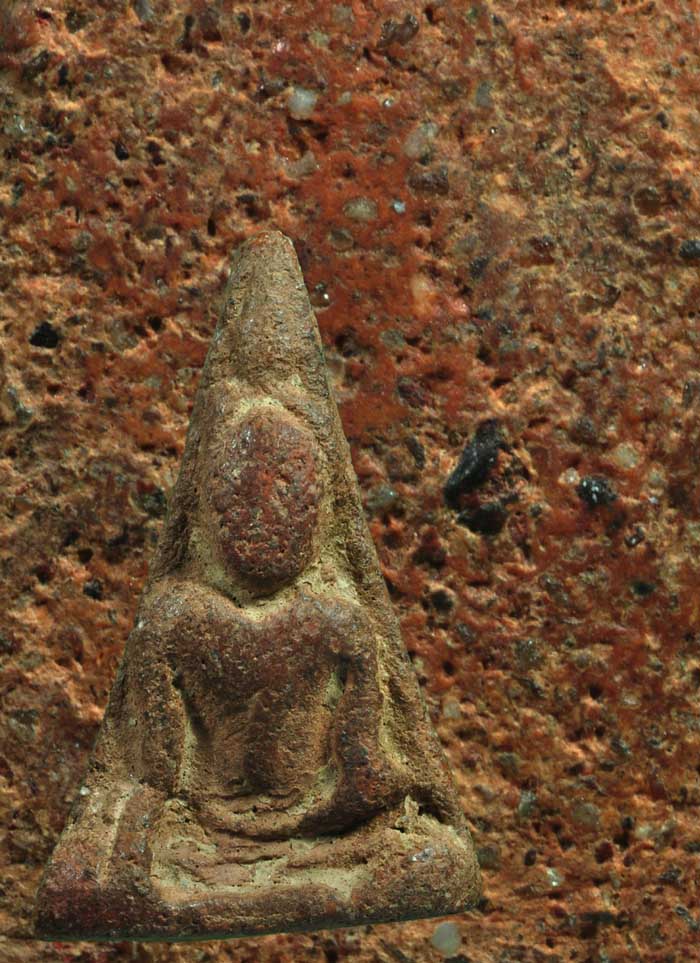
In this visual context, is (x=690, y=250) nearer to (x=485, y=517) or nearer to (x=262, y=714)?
(x=485, y=517)

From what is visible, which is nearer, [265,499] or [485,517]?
[265,499]

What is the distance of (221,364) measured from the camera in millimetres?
2359

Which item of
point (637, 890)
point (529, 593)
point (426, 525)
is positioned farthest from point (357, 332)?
point (637, 890)

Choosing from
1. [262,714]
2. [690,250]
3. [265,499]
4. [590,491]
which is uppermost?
[690,250]

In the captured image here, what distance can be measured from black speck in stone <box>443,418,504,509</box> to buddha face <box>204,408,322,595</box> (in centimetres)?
48

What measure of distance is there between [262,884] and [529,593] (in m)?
0.71

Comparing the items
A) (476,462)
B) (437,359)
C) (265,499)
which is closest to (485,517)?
(476,462)

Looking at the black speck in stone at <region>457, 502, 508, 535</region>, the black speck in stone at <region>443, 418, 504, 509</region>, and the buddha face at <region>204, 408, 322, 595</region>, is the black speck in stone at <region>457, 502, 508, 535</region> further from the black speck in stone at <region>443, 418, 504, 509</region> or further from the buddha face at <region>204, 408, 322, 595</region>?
the buddha face at <region>204, 408, 322, 595</region>

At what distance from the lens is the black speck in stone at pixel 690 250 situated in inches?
108

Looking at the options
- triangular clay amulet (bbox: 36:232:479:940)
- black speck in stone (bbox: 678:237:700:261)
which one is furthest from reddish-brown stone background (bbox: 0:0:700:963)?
triangular clay amulet (bbox: 36:232:479:940)

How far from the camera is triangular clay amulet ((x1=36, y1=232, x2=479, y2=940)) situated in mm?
2271

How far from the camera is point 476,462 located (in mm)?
2705

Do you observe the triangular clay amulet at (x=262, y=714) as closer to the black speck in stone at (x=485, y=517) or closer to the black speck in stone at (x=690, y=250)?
the black speck in stone at (x=485, y=517)

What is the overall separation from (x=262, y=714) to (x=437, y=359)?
72cm
